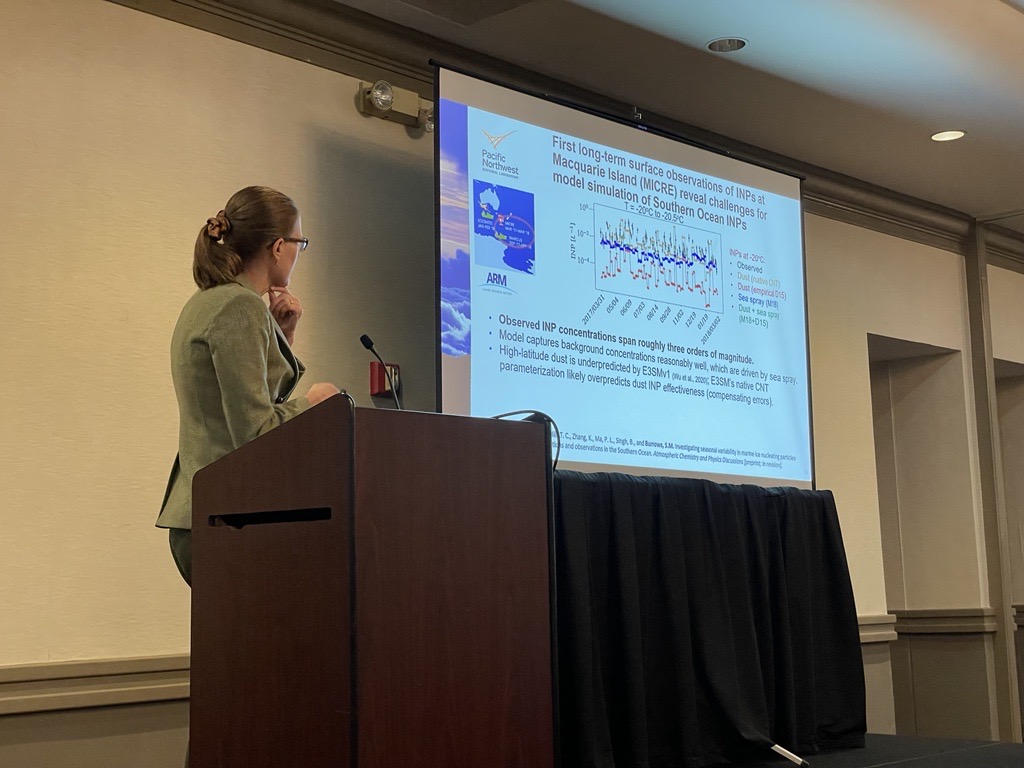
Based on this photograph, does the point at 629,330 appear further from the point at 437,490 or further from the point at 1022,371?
the point at 1022,371

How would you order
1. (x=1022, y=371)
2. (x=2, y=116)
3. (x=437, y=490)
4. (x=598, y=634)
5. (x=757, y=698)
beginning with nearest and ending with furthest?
(x=437, y=490) < (x=2, y=116) < (x=598, y=634) < (x=757, y=698) < (x=1022, y=371)

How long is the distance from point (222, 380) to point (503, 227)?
5.46 ft

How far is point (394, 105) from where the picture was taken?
3.67 meters

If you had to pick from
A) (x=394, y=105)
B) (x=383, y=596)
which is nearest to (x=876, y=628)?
(x=394, y=105)

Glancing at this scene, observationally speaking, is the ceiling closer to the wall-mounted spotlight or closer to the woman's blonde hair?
the wall-mounted spotlight

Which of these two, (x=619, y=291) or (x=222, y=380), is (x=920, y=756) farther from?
(x=222, y=380)

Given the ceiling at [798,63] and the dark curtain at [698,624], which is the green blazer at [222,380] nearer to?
the dark curtain at [698,624]

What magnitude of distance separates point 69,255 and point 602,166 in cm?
162

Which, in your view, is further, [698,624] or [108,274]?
[698,624]

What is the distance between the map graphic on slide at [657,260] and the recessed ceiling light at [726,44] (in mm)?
Result: 614

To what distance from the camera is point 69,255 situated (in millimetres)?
2936

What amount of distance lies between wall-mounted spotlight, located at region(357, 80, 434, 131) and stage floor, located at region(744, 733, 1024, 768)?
2212 mm

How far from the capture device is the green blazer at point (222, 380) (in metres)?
1.84

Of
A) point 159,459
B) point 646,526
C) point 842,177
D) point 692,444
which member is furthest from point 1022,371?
point 159,459
